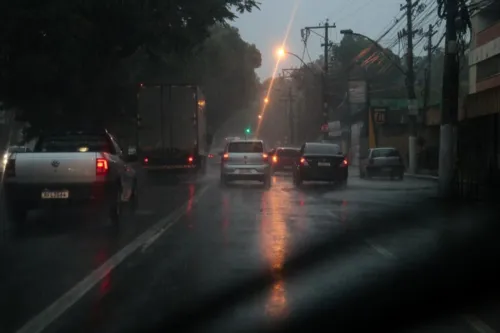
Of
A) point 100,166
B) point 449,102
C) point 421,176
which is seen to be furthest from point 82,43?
point 421,176

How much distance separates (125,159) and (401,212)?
21.5 feet

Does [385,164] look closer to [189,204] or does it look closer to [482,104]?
[482,104]

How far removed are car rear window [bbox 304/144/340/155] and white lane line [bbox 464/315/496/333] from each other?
75.0ft

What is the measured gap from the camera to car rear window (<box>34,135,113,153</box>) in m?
17.3

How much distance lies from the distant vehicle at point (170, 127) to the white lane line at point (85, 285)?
16.5m

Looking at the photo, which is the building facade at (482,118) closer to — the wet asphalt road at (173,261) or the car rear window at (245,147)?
the wet asphalt road at (173,261)

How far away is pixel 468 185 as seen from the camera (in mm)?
26922

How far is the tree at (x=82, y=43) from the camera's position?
2341 cm

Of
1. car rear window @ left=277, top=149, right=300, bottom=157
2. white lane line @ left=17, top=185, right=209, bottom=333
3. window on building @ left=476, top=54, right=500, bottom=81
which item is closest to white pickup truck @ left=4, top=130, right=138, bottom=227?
white lane line @ left=17, top=185, right=209, bottom=333

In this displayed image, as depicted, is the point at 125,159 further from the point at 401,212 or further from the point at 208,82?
the point at 208,82

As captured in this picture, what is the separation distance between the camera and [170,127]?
33.0m

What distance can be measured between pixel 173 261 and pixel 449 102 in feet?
48.6

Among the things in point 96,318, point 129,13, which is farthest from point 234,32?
point 96,318

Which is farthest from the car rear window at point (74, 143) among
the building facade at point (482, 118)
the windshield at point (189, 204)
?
the building facade at point (482, 118)
